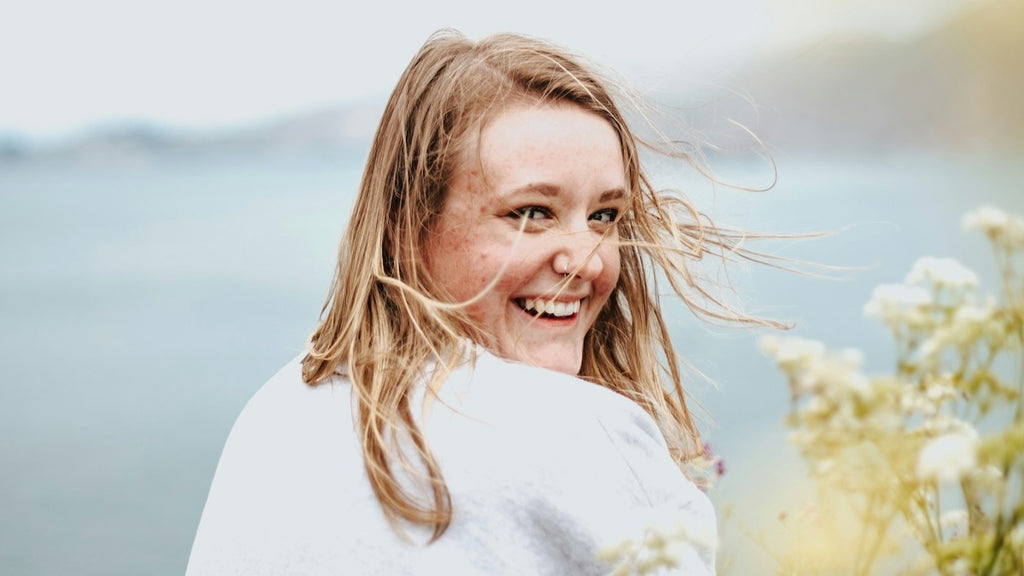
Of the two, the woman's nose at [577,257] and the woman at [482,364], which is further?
the woman's nose at [577,257]

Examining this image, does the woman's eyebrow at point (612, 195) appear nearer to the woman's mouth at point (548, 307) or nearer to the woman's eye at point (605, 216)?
the woman's eye at point (605, 216)

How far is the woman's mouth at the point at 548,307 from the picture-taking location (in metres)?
1.79

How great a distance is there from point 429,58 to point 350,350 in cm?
62

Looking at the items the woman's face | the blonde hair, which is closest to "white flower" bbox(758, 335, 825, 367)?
the blonde hair

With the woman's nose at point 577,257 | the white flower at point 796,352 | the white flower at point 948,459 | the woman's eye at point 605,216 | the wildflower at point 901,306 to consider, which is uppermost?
the woman's eye at point 605,216

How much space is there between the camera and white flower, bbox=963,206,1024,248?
804 mm

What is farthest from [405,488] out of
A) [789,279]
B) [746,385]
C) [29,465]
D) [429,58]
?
[789,279]

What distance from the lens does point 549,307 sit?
5.85 ft

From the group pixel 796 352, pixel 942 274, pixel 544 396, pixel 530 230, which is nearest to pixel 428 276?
pixel 530 230

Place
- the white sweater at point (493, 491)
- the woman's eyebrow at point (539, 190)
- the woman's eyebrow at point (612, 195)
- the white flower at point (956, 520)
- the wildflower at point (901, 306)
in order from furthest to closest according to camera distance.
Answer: the woman's eyebrow at point (612, 195) < the woman's eyebrow at point (539, 190) < the white sweater at point (493, 491) < the white flower at point (956, 520) < the wildflower at point (901, 306)

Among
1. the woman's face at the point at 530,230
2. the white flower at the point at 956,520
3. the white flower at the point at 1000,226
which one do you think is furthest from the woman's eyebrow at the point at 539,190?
the white flower at the point at 1000,226

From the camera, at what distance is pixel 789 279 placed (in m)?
8.25

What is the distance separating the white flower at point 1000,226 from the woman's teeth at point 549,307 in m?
0.97

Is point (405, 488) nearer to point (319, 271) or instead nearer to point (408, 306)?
point (408, 306)
